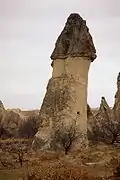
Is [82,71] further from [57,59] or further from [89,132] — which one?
[89,132]

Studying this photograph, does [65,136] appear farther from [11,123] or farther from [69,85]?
[11,123]

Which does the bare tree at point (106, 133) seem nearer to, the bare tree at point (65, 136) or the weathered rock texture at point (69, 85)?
the weathered rock texture at point (69, 85)

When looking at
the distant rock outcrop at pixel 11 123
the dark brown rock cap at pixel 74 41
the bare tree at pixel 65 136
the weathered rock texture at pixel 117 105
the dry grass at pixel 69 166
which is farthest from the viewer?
the distant rock outcrop at pixel 11 123

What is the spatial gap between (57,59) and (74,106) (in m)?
2.87

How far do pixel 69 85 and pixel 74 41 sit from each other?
2.48m

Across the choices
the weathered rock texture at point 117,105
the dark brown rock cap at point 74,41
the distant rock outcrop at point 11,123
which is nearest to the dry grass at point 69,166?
the dark brown rock cap at point 74,41

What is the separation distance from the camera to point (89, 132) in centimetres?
2930

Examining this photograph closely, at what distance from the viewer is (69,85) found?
1037 inches

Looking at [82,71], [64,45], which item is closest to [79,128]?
[82,71]

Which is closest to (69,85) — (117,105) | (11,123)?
(117,105)

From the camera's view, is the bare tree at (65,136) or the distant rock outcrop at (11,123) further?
the distant rock outcrop at (11,123)

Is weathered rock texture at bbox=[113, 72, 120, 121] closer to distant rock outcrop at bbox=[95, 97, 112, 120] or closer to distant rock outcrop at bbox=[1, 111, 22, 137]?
distant rock outcrop at bbox=[95, 97, 112, 120]

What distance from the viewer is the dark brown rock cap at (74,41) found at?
26609mm

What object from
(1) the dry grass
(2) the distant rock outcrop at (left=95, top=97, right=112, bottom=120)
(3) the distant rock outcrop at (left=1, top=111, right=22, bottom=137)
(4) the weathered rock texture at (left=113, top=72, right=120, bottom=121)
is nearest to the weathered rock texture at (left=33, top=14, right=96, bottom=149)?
(1) the dry grass
